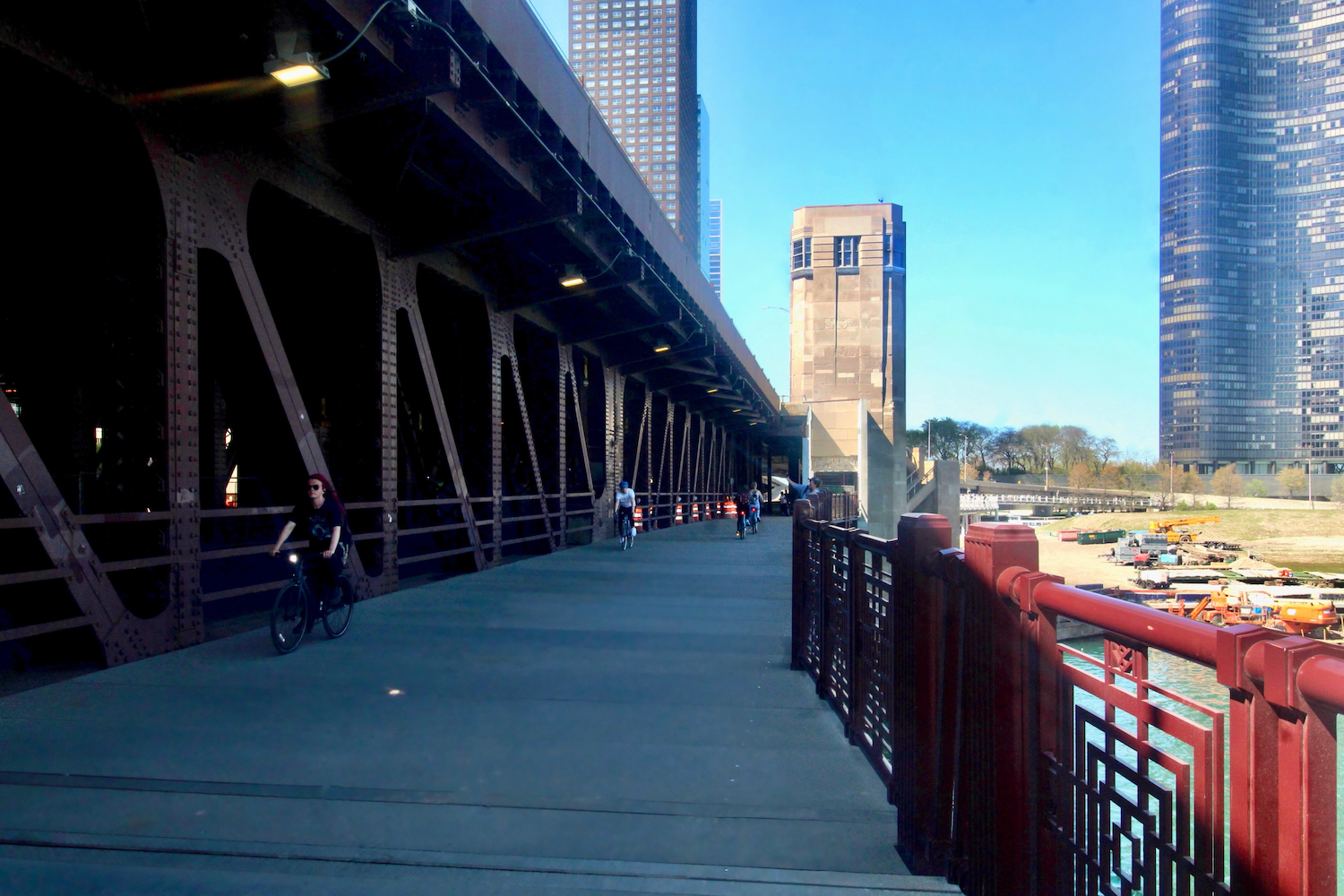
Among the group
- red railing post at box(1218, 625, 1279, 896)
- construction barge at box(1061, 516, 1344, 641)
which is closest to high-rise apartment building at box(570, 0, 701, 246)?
construction barge at box(1061, 516, 1344, 641)

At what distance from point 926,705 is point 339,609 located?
261 inches

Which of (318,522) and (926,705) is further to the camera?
(318,522)

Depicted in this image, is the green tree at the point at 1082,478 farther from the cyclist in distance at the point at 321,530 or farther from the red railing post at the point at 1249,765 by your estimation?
the red railing post at the point at 1249,765

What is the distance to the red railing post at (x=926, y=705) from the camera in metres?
3.41

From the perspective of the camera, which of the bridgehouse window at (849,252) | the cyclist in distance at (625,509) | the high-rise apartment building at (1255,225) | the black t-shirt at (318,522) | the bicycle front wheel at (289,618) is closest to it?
the bicycle front wheel at (289,618)

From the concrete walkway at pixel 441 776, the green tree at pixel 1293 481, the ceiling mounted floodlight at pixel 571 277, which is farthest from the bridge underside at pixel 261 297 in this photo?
the green tree at pixel 1293 481

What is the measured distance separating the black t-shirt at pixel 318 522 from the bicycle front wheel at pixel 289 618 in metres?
0.53

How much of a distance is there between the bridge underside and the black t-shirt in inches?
31.8

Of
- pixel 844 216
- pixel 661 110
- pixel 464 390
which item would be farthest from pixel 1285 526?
pixel 661 110

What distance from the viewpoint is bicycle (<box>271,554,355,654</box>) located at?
25.0 ft

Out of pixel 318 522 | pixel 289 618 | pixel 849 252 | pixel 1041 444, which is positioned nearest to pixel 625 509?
pixel 318 522

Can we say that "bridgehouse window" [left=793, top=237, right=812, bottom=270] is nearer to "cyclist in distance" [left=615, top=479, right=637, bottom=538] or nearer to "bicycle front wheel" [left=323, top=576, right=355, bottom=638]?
"cyclist in distance" [left=615, top=479, right=637, bottom=538]

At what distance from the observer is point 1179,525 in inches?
2874

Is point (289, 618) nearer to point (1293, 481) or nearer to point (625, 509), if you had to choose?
point (625, 509)
